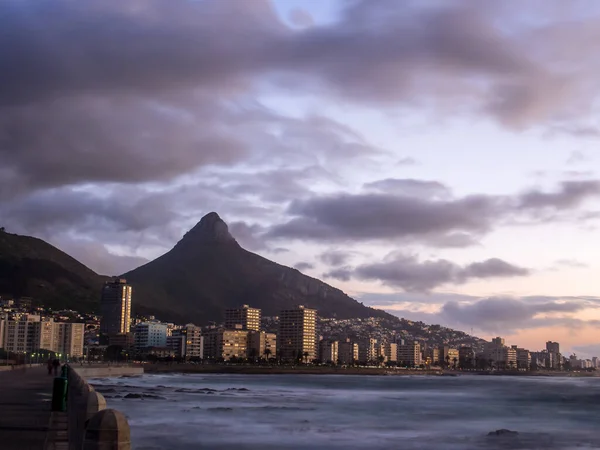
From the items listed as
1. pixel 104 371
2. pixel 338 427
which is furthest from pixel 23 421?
pixel 104 371

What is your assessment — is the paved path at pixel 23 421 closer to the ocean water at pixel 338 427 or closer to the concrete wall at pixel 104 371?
the ocean water at pixel 338 427

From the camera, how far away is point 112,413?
7.51 meters

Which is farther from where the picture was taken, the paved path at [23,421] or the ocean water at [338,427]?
the ocean water at [338,427]

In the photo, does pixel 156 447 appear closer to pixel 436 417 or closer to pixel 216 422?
pixel 216 422

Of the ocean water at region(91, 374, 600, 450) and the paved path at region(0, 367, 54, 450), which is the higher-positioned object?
the paved path at region(0, 367, 54, 450)

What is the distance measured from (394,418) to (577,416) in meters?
22.5

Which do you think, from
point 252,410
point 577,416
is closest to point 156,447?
point 252,410

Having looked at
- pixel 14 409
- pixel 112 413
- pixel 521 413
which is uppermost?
pixel 112 413

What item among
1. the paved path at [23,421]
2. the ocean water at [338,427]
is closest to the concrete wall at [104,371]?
the ocean water at [338,427]

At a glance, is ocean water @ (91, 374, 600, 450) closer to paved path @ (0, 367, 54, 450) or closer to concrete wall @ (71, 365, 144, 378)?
paved path @ (0, 367, 54, 450)

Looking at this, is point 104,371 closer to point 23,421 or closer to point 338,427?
point 338,427

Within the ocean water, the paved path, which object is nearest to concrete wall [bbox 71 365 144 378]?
the ocean water

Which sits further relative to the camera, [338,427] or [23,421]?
[338,427]

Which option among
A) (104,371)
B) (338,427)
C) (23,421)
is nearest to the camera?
(23,421)
